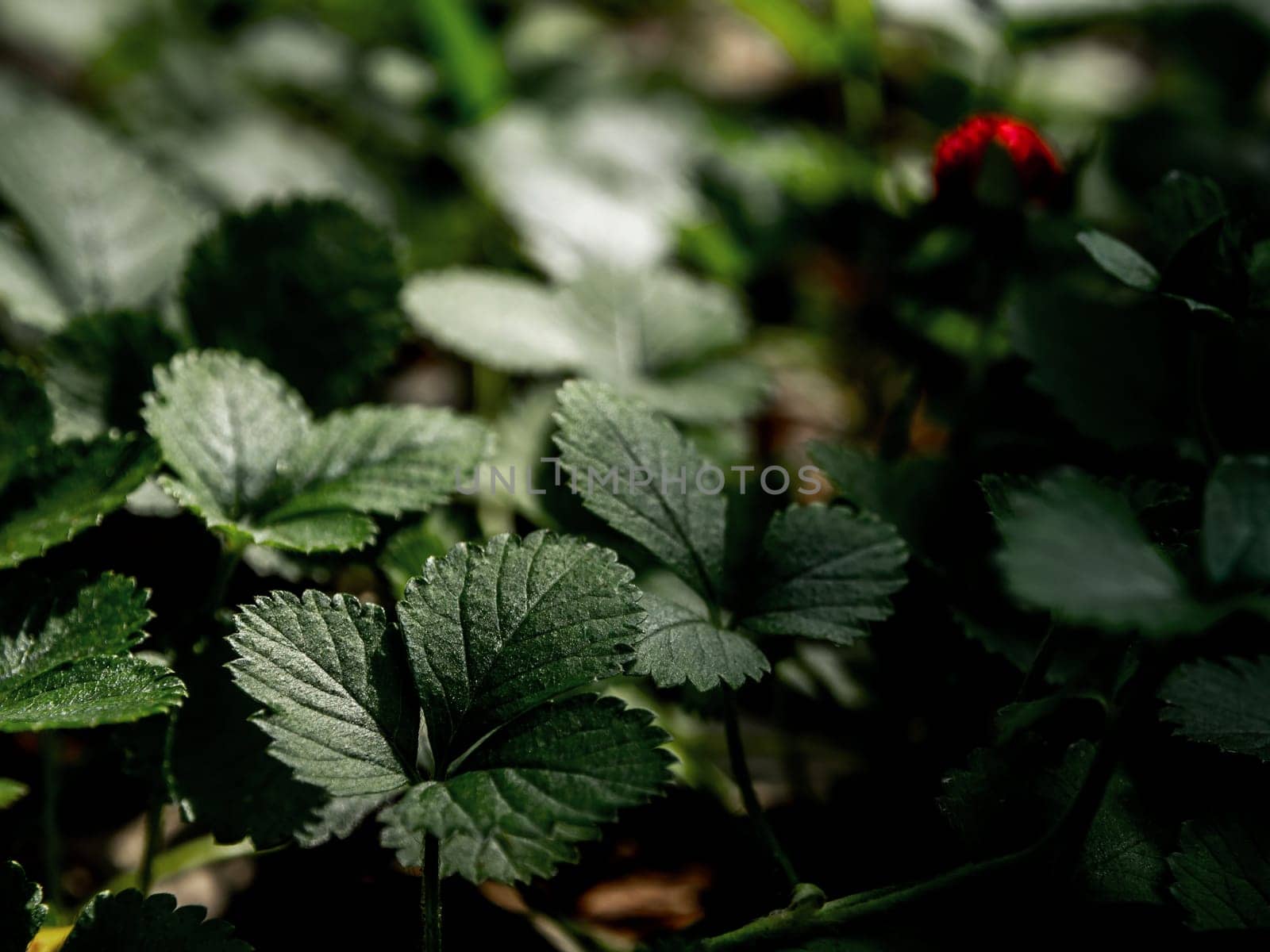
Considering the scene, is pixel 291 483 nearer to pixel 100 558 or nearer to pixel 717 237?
pixel 100 558

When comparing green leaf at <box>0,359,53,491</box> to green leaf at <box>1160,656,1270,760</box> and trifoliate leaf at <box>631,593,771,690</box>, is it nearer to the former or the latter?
trifoliate leaf at <box>631,593,771,690</box>

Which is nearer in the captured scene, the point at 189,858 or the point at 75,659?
the point at 75,659

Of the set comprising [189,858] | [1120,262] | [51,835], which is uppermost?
[1120,262]

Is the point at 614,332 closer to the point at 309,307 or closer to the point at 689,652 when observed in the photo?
the point at 309,307

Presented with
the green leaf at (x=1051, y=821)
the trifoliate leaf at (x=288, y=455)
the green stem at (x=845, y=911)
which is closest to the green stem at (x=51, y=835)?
the trifoliate leaf at (x=288, y=455)

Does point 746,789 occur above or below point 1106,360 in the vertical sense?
below

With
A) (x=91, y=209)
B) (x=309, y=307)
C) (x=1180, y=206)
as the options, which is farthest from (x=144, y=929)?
(x=1180, y=206)

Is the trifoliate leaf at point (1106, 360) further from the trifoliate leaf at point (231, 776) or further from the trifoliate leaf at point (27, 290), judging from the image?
the trifoliate leaf at point (27, 290)
